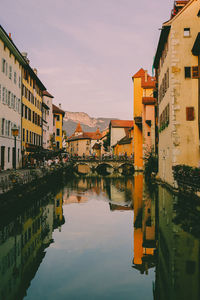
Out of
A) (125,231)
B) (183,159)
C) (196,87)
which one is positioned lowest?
(125,231)

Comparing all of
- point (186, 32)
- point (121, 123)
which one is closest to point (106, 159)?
point (121, 123)

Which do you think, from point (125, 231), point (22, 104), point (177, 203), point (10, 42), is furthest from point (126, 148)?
point (125, 231)

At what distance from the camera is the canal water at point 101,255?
6.31m

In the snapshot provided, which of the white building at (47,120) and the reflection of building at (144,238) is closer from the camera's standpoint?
the reflection of building at (144,238)

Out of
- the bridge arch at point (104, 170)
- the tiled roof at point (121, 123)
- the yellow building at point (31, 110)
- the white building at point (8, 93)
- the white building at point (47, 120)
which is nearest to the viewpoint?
the white building at point (8, 93)

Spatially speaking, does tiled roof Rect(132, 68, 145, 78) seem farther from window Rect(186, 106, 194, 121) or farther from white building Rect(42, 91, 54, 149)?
window Rect(186, 106, 194, 121)

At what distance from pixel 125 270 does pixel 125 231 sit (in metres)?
4.20

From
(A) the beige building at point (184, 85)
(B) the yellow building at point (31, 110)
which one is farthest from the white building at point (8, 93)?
(A) the beige building at point (184, 85)

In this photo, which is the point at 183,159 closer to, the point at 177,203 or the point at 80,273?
the point at 177,203

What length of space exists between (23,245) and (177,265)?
14.9ft

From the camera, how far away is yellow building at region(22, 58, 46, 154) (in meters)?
43.4

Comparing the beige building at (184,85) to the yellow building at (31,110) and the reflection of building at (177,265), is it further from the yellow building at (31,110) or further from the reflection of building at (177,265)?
the yellow building at (31,110)

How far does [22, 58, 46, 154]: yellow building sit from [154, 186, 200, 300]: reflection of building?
3450 cm

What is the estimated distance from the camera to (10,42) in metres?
32.7
